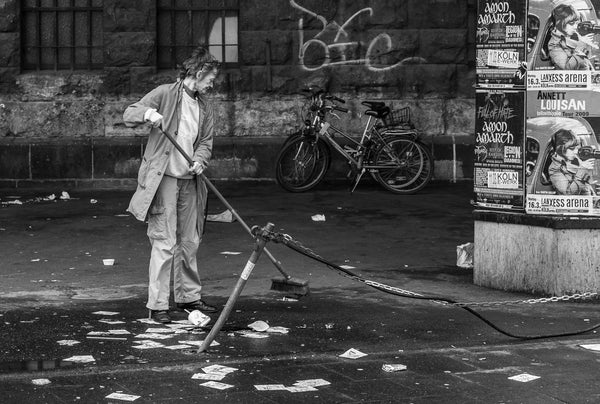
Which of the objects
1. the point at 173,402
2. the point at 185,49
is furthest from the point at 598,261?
the point at 185,49

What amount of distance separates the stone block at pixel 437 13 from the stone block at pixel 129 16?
3.34 meters

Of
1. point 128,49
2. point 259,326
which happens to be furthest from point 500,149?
point 128,49

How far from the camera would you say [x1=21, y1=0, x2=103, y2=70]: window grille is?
1592 cm

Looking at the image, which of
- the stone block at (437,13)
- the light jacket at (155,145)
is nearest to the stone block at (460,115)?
the stone block at (437,13)

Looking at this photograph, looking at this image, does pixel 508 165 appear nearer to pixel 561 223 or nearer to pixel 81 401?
pixel 561 223

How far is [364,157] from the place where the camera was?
49.0 feet

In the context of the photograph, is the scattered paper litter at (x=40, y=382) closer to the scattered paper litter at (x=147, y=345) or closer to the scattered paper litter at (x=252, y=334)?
the scattered paper litter at (x=147, y=345)

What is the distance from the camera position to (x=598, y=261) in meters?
8.87

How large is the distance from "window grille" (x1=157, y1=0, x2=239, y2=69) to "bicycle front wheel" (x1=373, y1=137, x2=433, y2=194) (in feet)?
8.31

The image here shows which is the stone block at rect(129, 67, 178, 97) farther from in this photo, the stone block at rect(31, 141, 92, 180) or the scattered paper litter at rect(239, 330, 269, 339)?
the scattered paper litter at rect(239, 330, 269, 339)

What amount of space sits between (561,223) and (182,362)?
3.26m

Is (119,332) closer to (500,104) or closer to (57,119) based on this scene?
(500,104)

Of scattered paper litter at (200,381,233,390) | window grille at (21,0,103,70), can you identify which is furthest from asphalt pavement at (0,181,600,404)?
window grille at (21,0,103,70)

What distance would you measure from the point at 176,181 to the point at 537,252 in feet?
9.05
